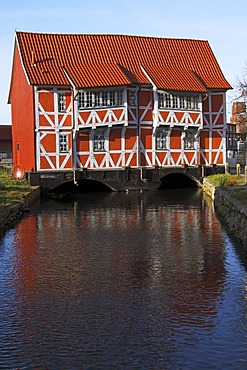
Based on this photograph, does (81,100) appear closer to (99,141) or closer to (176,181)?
(99,141)

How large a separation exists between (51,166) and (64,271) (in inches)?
907

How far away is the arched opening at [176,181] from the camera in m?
41.9

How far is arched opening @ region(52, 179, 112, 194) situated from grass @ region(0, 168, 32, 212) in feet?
13.0

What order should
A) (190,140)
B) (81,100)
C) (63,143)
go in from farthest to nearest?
(190,140)
(63,143)
(81,100)

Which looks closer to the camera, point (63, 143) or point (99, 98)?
point (99, 98)

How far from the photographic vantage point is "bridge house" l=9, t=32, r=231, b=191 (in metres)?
36.5

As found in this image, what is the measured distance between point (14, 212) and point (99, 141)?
615 inches

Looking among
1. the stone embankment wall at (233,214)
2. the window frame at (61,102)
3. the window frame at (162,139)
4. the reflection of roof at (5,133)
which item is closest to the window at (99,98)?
the window frame at (61,102)

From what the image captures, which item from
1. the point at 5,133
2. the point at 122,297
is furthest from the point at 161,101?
the point at 5,133

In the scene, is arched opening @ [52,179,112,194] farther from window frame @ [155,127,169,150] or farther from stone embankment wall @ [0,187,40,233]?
stone embankment wall @ [0,187,40,233]

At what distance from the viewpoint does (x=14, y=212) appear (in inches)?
904

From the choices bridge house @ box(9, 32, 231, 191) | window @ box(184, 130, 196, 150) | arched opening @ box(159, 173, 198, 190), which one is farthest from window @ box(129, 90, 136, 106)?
arched opening @ box(159, 173, 198, 190)

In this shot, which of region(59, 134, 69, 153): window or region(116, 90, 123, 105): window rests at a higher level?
region(116, 90, 123, 105): window

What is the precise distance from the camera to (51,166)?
120ft
